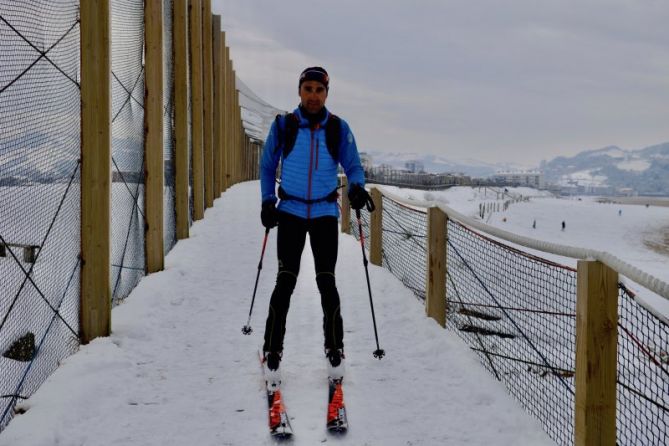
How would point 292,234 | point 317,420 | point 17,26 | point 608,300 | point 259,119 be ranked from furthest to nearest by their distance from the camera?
point 259,119
point 292,234
point 317,420
point 17,26
point 608,300

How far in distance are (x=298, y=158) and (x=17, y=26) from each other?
1773mm

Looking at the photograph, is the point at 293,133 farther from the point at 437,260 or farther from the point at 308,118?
the point at 437,260

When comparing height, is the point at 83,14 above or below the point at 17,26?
above

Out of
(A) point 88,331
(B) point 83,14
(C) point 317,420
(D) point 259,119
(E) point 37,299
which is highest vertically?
(D) point 259,119

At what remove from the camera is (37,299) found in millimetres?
3248

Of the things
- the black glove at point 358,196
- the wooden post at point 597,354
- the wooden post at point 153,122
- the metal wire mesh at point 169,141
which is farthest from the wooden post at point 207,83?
the wooden post at point 597,354

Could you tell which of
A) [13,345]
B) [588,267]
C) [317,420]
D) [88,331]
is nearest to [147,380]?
[88,331]

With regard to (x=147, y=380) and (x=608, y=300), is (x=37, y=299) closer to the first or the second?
(x=147, y=380)

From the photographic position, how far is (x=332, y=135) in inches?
140

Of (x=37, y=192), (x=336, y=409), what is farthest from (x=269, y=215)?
(x=37, y=192)

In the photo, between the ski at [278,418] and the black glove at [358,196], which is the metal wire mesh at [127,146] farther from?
the black glove at [358,196]

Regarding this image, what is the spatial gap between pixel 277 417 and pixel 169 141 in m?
5.71

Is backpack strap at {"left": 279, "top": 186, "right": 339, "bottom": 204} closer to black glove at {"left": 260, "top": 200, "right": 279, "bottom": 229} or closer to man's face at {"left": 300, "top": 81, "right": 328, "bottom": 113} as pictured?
black glove at {"left": 260, "top": 200, "right": 279, "bottom": 229}

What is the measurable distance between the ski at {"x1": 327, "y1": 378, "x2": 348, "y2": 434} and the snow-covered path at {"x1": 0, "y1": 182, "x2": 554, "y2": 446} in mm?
62
